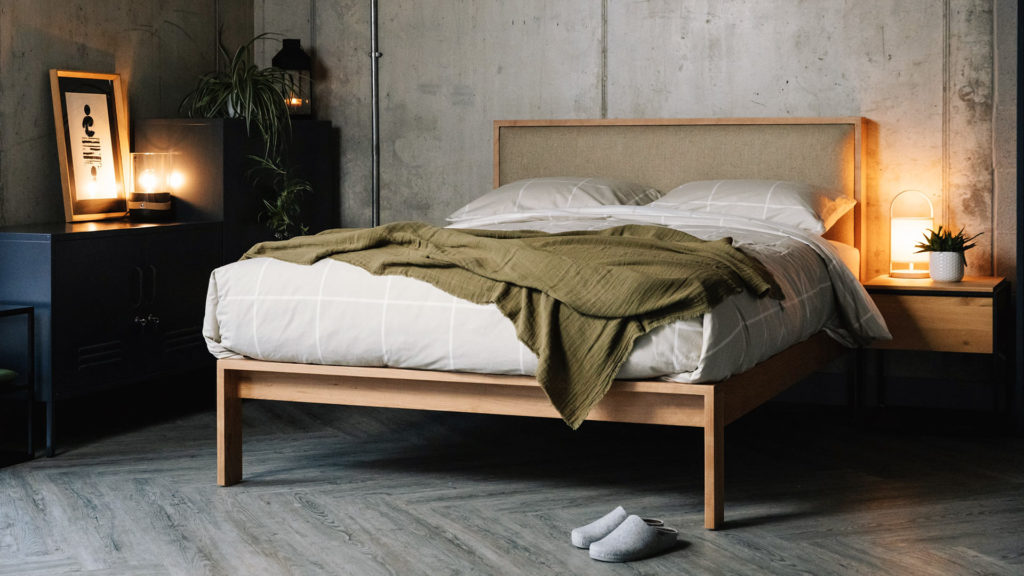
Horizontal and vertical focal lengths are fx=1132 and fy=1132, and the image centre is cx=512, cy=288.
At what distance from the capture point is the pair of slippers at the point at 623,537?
265 centimetres

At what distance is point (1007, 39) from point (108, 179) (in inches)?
142

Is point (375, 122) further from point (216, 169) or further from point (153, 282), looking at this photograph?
point (153, 282)

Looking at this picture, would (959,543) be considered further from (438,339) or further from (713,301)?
(438,339)

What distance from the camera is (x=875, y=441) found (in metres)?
3.97

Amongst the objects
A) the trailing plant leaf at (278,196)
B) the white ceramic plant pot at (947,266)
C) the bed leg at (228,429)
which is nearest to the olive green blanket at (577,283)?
the bed leg at (228,429)

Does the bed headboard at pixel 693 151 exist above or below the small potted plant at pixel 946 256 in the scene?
above

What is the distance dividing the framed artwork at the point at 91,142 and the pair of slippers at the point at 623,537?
8.79 ft

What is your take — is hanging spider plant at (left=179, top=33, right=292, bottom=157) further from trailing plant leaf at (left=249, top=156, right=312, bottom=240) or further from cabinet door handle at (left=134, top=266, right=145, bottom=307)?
cabinet door handle at (left=134, top=266, right=145, bottom=307)

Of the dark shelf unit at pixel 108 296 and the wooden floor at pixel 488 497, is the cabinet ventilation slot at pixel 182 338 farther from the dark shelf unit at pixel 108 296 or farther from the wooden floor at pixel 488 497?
the wooden floor at pixel 488 497

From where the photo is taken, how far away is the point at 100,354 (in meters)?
4.02

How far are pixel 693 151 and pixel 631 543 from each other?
2582 millimetres

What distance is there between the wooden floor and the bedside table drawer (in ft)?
1.01

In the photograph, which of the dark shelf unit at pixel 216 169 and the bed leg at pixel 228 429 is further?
the dark shelf unit at pixel 216 169

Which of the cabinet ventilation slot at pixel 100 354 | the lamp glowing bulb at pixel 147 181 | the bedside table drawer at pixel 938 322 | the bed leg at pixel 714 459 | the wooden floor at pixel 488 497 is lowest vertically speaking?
the wooden floor at pixel 488 497
